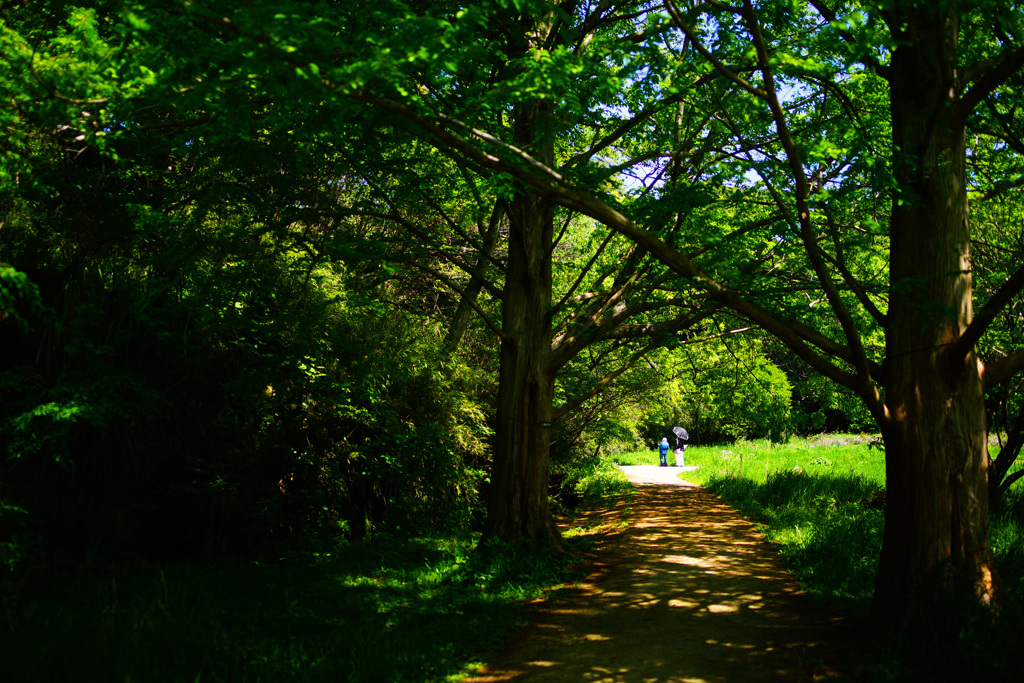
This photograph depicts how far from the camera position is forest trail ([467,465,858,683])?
5.76 meters

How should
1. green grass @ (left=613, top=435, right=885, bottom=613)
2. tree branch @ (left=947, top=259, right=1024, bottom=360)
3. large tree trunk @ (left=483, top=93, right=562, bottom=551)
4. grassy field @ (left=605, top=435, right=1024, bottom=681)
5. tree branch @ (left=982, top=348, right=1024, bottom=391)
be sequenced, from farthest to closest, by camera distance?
large tree trunk @ (left=483, top=93, right=562, bottom=551)
green grass @ (left=613, top=435, right=885, bottom=613)
tree branch @ (left=982, top=348, right=1024, bottom=391)
tree branch @ (left=947, top=259, right=1024, bottom=360)
grassy field @ (left=605, top=435, right=1024, bottom=681)

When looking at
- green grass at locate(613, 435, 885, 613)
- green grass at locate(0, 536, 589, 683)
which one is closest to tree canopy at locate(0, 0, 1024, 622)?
green grass at locate(0, 536, 589, 683)

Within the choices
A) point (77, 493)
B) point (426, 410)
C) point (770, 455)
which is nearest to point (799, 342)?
point (426, 410)

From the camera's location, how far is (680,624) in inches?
277

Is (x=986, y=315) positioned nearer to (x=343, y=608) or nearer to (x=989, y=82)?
(x=989, y=82)

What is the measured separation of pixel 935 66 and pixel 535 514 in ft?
23.4

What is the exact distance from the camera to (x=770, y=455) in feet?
80.4

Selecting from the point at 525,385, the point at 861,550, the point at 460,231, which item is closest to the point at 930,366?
the point at 861,550

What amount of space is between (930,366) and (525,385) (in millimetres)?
5407

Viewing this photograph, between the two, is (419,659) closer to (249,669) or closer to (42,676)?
(249,669)

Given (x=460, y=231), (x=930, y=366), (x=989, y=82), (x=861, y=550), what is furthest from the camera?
(x=460, y=231)

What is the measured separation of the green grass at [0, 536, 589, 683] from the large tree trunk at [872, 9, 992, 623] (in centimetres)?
384

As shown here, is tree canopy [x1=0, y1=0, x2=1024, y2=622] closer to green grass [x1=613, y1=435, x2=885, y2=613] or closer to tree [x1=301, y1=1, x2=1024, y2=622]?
tree [x1=301, y1=1, x2=1024, y2=622]

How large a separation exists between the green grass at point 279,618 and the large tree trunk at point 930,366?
12.6 feet
